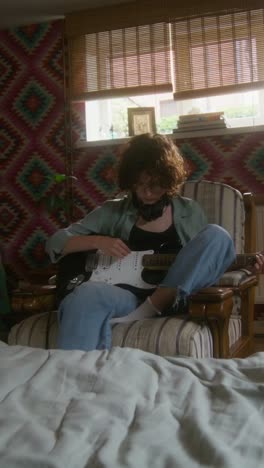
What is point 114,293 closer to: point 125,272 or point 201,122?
point 125,272

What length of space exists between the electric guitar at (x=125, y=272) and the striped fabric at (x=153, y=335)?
0.56 feet

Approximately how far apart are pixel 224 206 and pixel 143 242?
1.48ft

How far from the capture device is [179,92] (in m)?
3.32

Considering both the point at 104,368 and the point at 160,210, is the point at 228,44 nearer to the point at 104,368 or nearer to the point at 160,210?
the point at 160,210

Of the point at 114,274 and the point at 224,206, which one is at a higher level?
the point at 224,206

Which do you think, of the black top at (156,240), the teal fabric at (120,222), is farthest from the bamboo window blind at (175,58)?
the black top at (156,240)

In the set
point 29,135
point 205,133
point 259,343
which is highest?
point 29,135

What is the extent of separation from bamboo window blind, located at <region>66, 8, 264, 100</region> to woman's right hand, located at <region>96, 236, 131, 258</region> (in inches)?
63.8

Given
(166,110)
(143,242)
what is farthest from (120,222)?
(166,110)

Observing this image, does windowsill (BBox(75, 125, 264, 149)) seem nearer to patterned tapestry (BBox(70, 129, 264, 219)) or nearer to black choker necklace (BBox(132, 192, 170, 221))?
patterned tapestry (BBox(70, 129, 264, 219))

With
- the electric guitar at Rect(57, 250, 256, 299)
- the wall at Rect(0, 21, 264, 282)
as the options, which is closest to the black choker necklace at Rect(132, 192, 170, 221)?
the electric guitar at Rect(57, 250, 256, 299)

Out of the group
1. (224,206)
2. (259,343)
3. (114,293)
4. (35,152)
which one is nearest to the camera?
(114,293)

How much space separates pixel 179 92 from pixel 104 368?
275 cm

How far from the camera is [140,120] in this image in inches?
135
